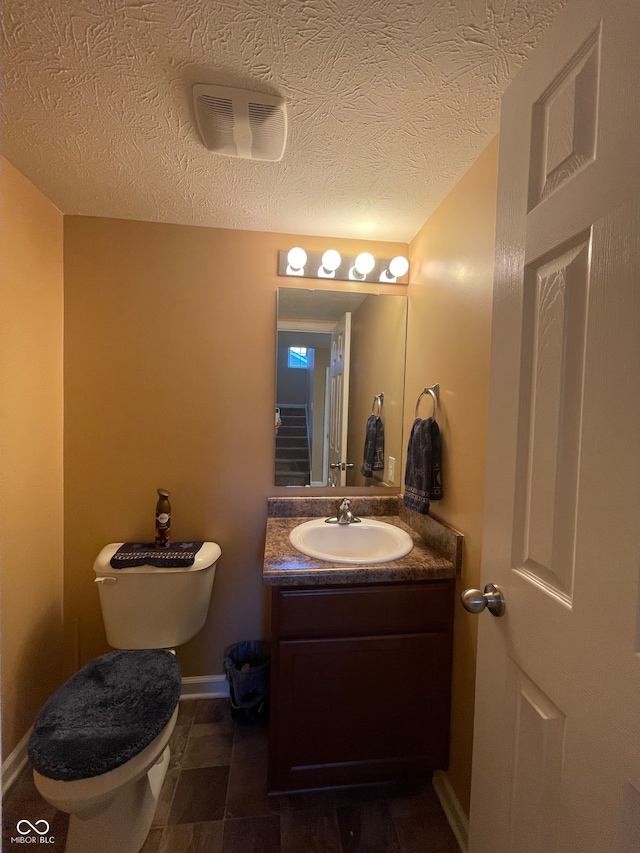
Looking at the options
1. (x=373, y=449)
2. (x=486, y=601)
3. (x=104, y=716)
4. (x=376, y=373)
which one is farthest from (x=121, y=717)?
(x=376, y=373)

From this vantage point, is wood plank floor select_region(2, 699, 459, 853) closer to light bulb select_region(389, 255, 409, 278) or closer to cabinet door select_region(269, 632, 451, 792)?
cabinet door select_region(269, 632, 451, 792)

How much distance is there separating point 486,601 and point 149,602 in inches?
51.4

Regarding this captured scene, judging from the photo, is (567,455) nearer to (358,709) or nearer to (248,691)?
(358,709)

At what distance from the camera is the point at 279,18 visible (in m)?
0.74

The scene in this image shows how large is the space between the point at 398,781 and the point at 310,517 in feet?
3.25

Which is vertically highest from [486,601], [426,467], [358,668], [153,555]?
[426,467]

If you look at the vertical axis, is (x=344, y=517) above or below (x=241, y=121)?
below

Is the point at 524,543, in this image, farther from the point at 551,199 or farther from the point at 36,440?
the point at 36,440

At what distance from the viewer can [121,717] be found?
102cm

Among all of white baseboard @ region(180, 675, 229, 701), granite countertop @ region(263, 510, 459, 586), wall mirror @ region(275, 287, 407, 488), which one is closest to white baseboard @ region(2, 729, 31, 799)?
white baseboard @ region(180, 675, 229, 701)

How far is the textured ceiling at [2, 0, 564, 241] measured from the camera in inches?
29.2

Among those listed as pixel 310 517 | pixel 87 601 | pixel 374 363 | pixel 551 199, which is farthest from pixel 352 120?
pixel 87 601

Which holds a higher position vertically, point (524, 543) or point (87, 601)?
point (524, 543)

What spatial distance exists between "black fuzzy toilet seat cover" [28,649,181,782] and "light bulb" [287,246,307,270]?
65.5 inches
